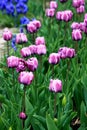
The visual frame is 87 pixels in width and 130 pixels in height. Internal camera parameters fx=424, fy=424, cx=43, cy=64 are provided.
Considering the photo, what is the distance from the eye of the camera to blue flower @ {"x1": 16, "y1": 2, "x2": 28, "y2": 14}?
22.6 feet

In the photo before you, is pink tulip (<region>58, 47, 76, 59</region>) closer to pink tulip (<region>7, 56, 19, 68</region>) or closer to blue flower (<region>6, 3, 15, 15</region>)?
pink tulip (<region>7, 56, 19, 68</region>)

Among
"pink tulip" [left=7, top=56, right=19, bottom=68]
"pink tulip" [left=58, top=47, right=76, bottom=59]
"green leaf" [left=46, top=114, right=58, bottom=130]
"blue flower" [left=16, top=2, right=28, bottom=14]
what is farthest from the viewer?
"blue flower" [left=16, top=2, right=28, bottom=14]

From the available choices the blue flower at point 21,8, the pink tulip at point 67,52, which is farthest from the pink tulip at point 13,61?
the blue flower at point 21,8

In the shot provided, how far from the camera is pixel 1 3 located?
7.20 metres

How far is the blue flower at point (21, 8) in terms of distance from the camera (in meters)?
6.90

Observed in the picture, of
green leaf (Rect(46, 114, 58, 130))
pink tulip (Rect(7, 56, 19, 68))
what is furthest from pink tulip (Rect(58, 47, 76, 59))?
green leaf (Rect(46, 114, 58, 130))

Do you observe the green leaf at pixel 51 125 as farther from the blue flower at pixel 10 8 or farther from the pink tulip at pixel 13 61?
the blue flower at pixel 10 8

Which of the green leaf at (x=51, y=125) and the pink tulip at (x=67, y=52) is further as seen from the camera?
the pink tulip at (x=67, y=52)

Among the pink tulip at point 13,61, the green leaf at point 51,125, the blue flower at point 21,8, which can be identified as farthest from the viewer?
the blue flower at point 21,8

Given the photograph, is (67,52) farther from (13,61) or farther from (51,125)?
(51,125)

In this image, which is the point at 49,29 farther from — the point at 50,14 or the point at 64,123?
the point at 64,123

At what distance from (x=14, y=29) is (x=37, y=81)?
362 cm

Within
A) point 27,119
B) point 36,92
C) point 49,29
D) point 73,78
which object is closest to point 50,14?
point 49,29

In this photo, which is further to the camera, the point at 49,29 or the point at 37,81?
the point at 49,29
